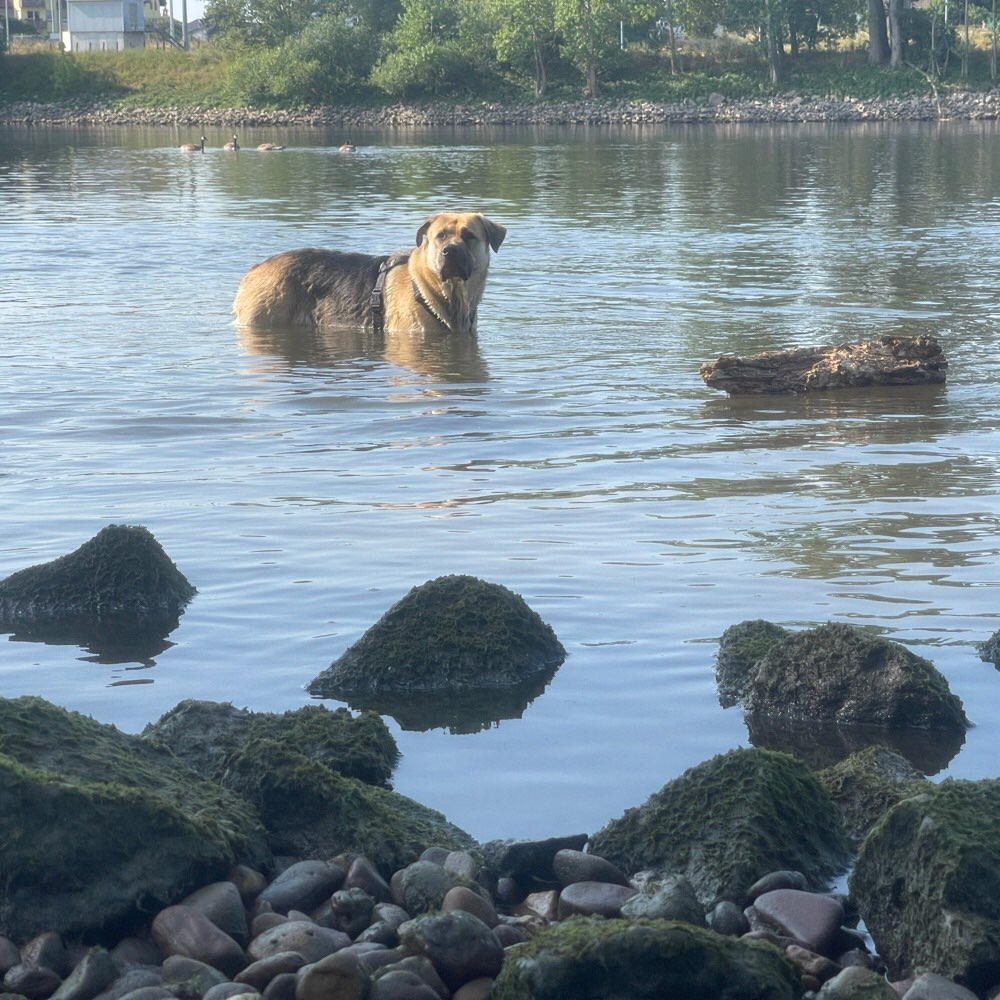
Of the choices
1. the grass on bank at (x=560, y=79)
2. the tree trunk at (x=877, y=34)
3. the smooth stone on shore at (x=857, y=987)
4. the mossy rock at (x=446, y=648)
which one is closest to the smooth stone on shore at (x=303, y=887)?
the smooth stone on shore at (x=857, y=987)

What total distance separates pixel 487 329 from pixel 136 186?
26.5 meters

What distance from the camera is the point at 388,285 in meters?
15.4

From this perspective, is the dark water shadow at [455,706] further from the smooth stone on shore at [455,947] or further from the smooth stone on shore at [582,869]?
the smooth stone on shore at [455,947]

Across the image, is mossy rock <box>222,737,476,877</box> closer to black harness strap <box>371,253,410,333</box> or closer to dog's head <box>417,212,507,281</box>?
dog's head <box>417,212,507,281</box>

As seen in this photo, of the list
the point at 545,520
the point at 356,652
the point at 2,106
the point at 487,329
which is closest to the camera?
the point at 356,652

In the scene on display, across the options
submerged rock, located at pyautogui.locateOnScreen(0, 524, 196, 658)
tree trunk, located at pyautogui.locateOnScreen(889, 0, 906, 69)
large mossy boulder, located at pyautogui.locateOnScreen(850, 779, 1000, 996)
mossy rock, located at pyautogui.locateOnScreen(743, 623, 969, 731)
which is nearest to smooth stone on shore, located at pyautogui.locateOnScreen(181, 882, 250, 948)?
large mossy boulder, located at pyautogui.locateOnScreen(850, 779, 1000, 996)

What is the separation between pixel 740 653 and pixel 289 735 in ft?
6.10

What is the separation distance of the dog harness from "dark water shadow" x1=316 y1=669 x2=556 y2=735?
954cm

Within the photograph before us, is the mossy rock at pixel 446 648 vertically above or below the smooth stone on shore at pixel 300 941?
above

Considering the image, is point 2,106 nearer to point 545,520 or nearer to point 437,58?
point 437,58

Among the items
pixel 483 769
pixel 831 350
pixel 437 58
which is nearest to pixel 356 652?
pixel 483 769

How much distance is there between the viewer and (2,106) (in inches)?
4040

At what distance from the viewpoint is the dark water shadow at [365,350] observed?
45.5 ft

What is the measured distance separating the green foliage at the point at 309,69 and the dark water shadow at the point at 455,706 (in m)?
96.7
